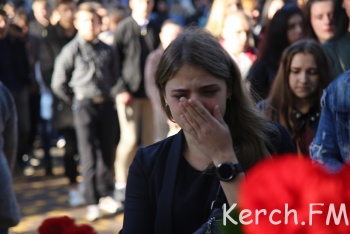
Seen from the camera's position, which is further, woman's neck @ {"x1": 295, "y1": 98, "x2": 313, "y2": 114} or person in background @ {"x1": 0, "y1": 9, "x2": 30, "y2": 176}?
person in background @ {"x1": 0, "y1": 9, "x2": 30, "y2": 176}

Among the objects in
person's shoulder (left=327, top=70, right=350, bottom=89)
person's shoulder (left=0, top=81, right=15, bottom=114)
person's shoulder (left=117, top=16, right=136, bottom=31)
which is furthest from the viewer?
person's shoulder (left=117, top=16, right=136, bottom=31)

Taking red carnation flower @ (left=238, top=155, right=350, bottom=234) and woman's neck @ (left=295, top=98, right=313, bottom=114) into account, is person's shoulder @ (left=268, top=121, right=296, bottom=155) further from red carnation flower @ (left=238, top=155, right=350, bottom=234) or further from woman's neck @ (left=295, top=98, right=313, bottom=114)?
woman's neck @ (left=295, top=98, right=313, bottom=114)

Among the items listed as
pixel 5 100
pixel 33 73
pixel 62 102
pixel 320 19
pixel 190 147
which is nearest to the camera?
pixel 190 147

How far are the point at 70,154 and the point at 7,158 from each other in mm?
4134

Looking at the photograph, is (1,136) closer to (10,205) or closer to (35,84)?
(10,205)

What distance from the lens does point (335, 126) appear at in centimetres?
354

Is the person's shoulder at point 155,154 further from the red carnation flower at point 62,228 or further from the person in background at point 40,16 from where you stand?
the person in background at point 40,16

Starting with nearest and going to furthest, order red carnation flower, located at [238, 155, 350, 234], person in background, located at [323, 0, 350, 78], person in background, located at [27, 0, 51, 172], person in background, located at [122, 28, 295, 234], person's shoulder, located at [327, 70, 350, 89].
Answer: red carnation flower, located at [238, 155, 350, 234]
person in background, located at [122, 28, 295, 234]
person's shoulder, located at [327, 70, 350, 89]
person in background, located at [323, 0, 350, 78]
person in background, located at [27, 0, 51, 172]

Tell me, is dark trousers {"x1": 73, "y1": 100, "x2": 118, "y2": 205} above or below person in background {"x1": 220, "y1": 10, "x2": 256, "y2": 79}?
below

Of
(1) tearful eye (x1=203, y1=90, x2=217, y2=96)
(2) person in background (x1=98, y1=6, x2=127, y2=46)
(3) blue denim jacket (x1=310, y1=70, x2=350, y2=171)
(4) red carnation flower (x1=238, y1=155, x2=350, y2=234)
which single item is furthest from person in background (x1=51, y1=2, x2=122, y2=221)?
(4) red carnation flower (x1=238, y1=155, x2=350, y2=234)

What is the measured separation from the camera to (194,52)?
8.57ft

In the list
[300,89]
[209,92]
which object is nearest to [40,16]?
[300,89]

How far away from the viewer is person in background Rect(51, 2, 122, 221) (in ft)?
27.3

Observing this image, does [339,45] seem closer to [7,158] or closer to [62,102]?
[7,158]
